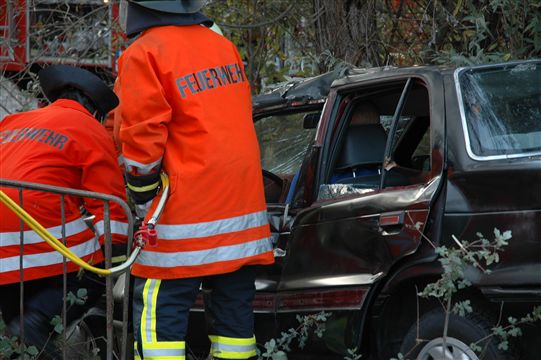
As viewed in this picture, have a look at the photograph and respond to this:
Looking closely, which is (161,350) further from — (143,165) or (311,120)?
(311,120)

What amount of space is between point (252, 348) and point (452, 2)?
13.4ft

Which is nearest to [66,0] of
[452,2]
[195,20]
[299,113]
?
[452,2]

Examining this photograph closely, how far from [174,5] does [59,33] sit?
612cm

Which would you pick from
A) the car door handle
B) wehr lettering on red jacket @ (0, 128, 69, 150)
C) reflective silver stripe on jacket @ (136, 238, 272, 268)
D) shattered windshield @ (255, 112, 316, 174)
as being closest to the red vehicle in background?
shattered windshield @ (255, 112, 316, 174)

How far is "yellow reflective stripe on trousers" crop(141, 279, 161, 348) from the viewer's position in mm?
3781

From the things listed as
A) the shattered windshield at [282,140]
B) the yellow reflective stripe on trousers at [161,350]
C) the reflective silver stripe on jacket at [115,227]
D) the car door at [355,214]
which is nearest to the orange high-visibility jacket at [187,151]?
the yellow reflective stripe on trousers at [161,350]

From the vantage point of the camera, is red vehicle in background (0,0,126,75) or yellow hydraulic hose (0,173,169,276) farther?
red vehicle in background (0,0,126,75)

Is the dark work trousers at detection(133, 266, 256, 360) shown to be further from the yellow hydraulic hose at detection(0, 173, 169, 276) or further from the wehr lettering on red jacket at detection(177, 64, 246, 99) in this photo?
the wehr lettering on red jacket at detection(177, 64, 246, 99)

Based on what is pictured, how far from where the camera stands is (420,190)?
13.0 feet

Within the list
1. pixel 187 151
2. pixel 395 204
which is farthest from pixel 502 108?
pixel 187 151

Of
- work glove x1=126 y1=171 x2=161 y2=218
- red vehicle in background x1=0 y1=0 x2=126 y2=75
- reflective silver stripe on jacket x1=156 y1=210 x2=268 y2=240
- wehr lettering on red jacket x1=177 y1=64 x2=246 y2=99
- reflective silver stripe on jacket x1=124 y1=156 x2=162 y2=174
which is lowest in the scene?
red vehicle in background x1=0 y1=0 x2=126 y2=75

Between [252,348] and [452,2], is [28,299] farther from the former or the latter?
[452,2]

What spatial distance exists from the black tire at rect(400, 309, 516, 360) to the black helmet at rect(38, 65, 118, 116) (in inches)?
75.7

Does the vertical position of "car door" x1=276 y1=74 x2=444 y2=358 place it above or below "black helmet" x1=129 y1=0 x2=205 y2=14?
below
